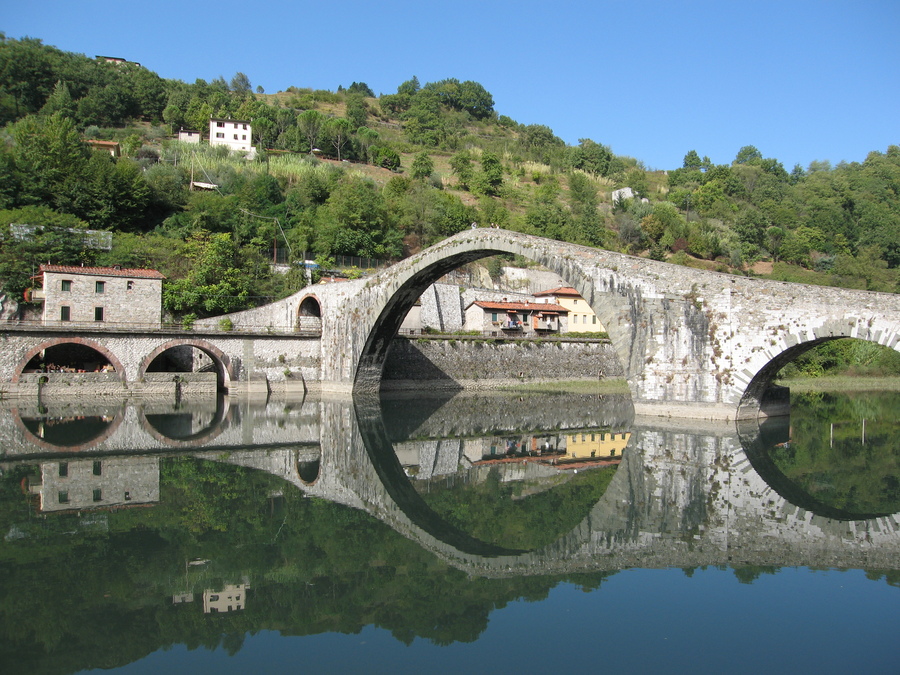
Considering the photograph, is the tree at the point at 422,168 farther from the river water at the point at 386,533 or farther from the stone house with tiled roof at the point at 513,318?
the river water at the point at 386,533

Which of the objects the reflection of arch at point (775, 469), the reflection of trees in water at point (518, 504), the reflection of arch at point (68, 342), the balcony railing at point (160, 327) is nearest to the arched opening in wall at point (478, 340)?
the balcony railing at point (160, 327)

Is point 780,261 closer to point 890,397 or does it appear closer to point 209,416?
point 890,397

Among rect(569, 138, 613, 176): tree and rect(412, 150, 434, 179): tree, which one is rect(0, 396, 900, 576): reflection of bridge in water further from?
rect(569, 138, 613, 176): tree

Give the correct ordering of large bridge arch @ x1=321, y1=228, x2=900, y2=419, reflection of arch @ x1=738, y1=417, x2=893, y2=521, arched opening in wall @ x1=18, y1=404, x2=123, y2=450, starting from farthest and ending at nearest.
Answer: large bridge arch @ x1=321, y1=228, x2=900, y2=419 < arched opening in wall @ x1=18, y1=404, x2=123, y2=450 < reflection of arch @ x1=738, y1=417, x2=893, y2=521

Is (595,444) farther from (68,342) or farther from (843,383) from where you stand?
(843,383)

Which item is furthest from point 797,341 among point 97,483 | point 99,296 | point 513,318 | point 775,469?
point 99,296

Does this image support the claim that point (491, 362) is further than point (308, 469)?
Yes

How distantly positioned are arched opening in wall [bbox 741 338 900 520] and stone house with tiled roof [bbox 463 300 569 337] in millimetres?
15067

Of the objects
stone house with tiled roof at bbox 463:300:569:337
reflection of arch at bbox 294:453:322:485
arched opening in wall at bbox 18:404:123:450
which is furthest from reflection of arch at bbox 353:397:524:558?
stone house with tiled roof at bbox 463:300:569:337

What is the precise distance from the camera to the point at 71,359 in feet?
102

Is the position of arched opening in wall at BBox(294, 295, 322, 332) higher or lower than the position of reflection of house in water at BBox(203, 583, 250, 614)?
higher

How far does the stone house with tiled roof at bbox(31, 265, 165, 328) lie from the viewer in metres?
28.8

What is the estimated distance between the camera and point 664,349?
21.4 meters

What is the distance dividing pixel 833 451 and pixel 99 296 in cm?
2769
